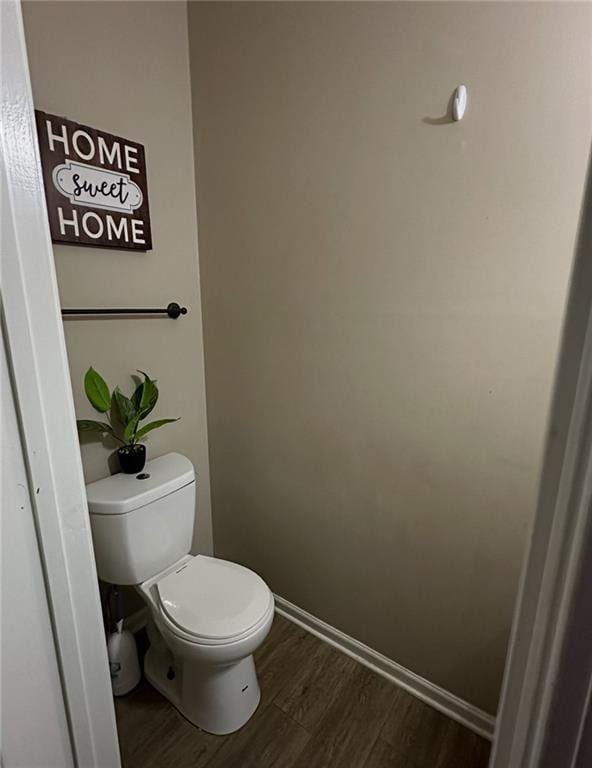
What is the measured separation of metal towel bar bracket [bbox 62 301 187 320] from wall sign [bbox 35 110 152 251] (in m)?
0.22

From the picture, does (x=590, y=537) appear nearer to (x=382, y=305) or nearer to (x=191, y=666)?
(x=382, y=305)

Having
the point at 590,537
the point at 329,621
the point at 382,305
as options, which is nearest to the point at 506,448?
the point at 382,305

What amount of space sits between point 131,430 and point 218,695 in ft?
3.07

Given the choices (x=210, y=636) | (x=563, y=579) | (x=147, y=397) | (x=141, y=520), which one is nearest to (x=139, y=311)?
(x=147, y=397)

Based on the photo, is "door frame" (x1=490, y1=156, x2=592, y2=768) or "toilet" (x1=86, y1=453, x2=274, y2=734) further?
"toilet" (x1=86, y1=453, x2=274, y2=734)

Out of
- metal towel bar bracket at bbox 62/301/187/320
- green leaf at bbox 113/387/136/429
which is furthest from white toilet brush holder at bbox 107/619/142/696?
metal towel bar bracket at bbox 62/301/187/320

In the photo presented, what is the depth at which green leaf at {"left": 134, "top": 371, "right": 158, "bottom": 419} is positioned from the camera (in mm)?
1489

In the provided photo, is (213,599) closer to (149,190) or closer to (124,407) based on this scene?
(124,407)

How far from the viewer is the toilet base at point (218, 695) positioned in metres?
1.32

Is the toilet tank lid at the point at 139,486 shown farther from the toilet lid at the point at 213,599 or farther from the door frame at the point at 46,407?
the door frame at the point at 46,407

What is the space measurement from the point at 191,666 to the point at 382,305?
136 cm

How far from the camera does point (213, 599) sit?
4.29ft

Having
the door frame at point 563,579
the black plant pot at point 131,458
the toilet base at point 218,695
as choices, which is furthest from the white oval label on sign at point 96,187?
the toilet base at point 218,695

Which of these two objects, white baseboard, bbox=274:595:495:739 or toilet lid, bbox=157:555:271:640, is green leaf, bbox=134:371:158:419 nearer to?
toilet lid, bbox=157:555:271:640
